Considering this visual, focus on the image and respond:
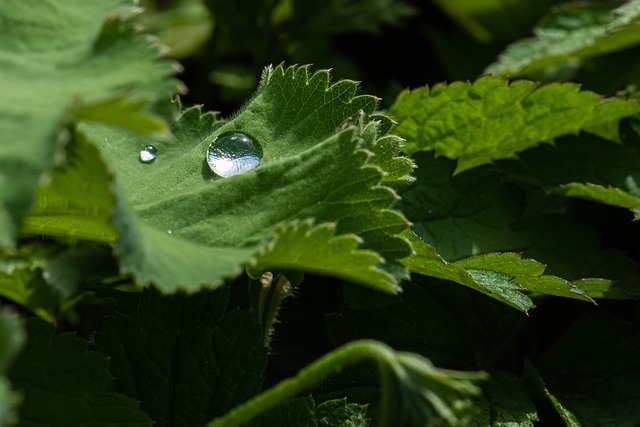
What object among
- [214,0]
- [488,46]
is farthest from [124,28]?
[488,46]

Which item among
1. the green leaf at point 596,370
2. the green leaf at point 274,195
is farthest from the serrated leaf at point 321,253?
the green leaf at point 596,370

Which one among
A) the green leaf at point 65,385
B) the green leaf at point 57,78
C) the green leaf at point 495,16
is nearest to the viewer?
the green leaf at point 57,78

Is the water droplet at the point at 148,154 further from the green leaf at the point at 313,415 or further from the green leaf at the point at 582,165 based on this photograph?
the green leaf at the point at 582,165

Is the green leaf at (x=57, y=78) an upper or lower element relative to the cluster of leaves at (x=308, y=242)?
upper

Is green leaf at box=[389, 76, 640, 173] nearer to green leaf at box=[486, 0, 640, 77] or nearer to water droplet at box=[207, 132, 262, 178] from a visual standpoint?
green leaf at box=[486, 0, 640, 77]

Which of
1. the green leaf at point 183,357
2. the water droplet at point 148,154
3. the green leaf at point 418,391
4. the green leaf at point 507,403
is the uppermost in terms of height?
the green leaf at point 418,391

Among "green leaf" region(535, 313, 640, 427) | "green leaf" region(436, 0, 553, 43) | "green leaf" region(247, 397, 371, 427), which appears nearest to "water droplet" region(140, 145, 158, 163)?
"green leaf" region(247, 397, 371, 427)

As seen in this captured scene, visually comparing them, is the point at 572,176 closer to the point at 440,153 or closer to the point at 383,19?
the point at 440,153

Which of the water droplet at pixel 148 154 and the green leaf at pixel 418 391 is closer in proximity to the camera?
the green leaf at pixel 418 391
